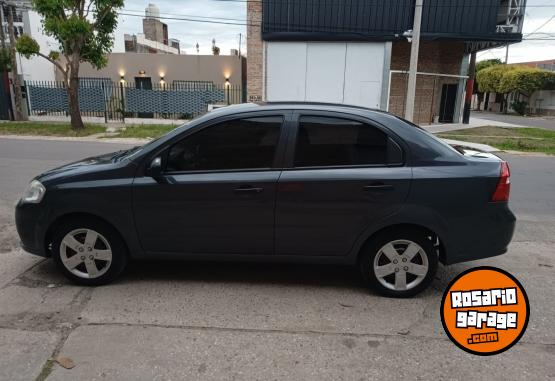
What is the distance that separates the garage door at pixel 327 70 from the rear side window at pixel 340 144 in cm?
1714

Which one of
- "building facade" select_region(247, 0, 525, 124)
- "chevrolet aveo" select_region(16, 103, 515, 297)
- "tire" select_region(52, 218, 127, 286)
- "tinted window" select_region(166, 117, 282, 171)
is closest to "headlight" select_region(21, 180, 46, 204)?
"chevrolet aveo" select_region(16, 103, 515, 297)

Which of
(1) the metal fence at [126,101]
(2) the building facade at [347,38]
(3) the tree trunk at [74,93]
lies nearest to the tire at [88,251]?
(3) the tree trunk at [74,93]

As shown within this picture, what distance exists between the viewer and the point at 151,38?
52688 mm

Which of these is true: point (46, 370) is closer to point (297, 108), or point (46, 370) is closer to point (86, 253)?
point (86, 253)

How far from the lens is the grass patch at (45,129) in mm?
17688

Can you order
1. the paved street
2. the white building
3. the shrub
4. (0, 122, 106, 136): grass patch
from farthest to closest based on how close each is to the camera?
the shrub → the white building → (0, 122, 106, 136): grass patch → the paved street

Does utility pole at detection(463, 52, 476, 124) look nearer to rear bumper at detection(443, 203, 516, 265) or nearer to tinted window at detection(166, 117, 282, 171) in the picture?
rear bumper at detection(443, 203, 516, 265)

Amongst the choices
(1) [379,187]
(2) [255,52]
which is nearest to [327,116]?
(1) [379,187]

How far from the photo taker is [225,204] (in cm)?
369

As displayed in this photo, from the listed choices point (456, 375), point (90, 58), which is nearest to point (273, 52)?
point (90, 58)

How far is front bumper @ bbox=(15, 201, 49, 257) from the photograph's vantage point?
3.82m

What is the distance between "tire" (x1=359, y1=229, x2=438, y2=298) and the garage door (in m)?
17.3

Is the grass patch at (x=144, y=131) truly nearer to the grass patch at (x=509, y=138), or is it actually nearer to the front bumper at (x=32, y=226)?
the grass patch at (x=509, y=138)

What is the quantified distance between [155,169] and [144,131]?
1552 cm
